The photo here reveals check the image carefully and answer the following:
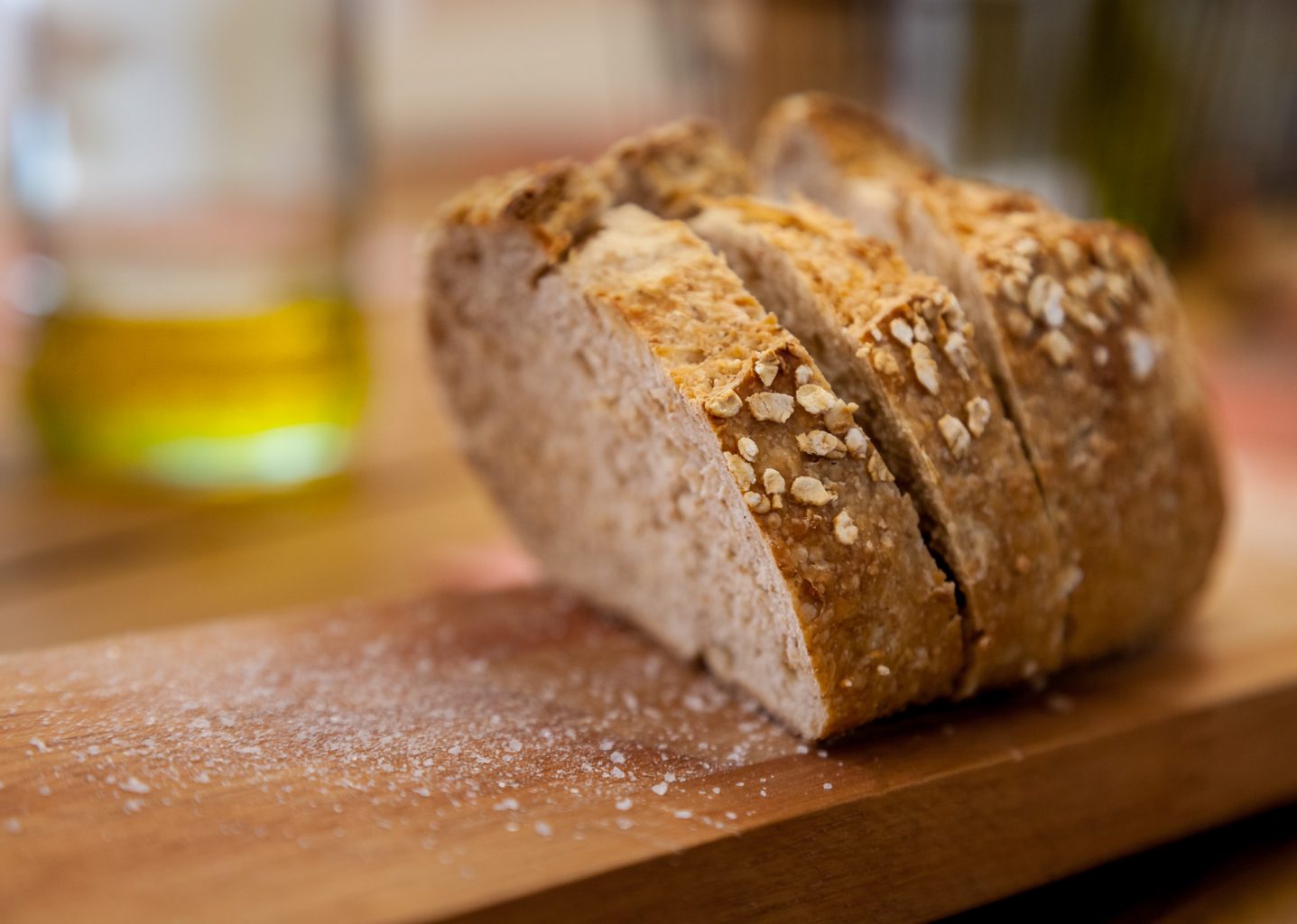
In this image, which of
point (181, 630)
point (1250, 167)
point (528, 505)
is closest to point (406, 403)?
point (528, 505)

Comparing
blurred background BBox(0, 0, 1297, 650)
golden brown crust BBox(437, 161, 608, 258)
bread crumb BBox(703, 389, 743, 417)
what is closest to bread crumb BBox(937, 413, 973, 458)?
bread crumb BBox(703, 389, 743, 417)

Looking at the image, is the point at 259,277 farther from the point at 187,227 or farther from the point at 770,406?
the point at 770,406

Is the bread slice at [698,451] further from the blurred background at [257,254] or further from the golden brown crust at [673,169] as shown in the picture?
the blurred background at [257,254]

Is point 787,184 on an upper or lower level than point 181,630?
upper

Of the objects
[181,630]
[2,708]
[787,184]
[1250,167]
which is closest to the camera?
[2,708]

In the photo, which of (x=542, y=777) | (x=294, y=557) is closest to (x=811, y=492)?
(x=542, y=777)

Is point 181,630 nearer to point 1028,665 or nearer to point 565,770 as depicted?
point 565,770

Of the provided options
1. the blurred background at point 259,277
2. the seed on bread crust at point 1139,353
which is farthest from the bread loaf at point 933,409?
the blurred background at point 259,277
